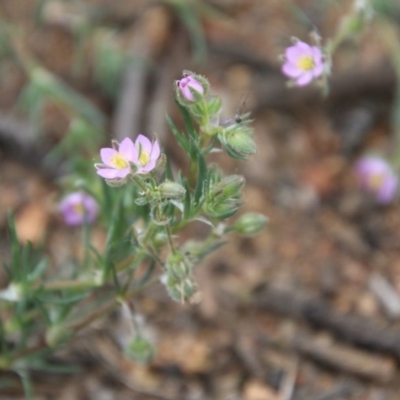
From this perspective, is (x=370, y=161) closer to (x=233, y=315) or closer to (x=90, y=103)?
(x=233, y=315)

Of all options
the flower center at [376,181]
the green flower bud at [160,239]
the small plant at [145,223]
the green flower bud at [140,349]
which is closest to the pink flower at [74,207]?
the small plant at [145,223]

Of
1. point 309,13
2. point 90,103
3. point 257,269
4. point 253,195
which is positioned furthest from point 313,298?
point 309,13

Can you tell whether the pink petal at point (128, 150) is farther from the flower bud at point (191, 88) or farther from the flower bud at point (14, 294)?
the flower bud at point (14, 294)

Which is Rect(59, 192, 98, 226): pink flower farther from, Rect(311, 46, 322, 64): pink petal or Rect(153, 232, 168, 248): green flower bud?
Rect(311, 46, 322, 64): pink petal

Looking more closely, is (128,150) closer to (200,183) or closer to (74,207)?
(200,183)

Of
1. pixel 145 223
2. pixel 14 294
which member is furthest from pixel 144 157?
pixel 14 294

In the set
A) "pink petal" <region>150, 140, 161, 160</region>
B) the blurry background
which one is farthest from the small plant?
the blurry background
